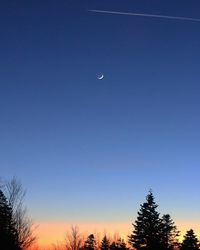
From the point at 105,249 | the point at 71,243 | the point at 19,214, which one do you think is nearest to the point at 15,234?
the point at 19,214

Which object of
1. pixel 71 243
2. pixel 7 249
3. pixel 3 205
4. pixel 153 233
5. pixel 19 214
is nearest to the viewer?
pixel 7 249

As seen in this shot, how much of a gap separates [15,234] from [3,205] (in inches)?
221

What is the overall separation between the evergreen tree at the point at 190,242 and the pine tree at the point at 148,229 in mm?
23794

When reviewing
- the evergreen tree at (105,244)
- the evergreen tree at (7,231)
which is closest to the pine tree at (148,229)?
the evergreen tree at (7,231)

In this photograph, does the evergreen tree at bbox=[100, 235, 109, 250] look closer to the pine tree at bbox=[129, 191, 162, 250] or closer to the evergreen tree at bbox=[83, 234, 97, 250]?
the evergreen tree at bbox=[83, 234, 97, 250]

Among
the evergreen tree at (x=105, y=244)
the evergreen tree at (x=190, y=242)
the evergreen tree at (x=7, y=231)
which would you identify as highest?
the evergreen tree at (x=105, y=244)

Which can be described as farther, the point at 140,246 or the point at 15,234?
the point at 140,246

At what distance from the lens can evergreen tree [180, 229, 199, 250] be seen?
83625mm

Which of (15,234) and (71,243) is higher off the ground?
(71,243)

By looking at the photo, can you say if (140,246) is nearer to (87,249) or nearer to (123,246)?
(123,246)

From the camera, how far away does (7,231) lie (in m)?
42.8

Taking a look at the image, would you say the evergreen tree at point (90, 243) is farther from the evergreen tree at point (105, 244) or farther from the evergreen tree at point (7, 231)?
the evergreen tree at point (7, 231)

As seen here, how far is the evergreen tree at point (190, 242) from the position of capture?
83.6 m

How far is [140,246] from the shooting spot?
61.8 m
